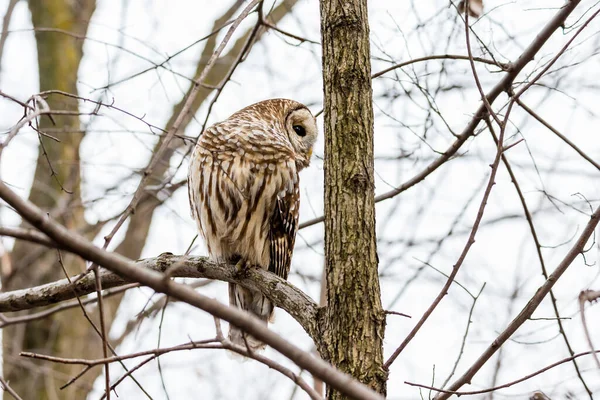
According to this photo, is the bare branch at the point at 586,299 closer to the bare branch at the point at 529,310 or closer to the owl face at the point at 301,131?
the bare branch at the point at 529,310

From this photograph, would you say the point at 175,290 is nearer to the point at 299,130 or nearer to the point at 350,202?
the point at 350,202

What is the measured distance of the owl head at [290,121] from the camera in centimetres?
459

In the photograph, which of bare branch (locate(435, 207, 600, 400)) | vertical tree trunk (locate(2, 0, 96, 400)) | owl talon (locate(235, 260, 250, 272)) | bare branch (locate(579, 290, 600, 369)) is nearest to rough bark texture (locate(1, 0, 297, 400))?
vertical tree trunk (locate(2, 0, 96, 400))

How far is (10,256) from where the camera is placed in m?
8.31

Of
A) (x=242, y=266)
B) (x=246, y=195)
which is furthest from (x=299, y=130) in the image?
(x=242, y=266)

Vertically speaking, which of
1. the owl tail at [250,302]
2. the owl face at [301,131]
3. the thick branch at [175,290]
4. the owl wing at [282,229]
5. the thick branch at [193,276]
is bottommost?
the thick branch at [175,290]

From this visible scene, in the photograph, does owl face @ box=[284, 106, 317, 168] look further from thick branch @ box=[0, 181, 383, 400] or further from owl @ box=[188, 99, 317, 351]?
thick branch @ box=[0, 181, 383, 400]

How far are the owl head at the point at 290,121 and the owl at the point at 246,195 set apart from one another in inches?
13.8

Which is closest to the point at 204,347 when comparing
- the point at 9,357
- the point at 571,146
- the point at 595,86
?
the point at 571,146

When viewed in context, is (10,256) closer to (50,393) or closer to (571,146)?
(50,393)

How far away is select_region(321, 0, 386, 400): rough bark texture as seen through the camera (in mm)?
2668

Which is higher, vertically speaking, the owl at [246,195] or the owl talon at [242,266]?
the owl at [246,195]

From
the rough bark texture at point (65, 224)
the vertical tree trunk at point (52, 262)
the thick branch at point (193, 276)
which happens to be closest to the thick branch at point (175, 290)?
the thick branch at point (193, 276)

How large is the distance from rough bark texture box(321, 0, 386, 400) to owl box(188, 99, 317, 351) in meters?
1.05
